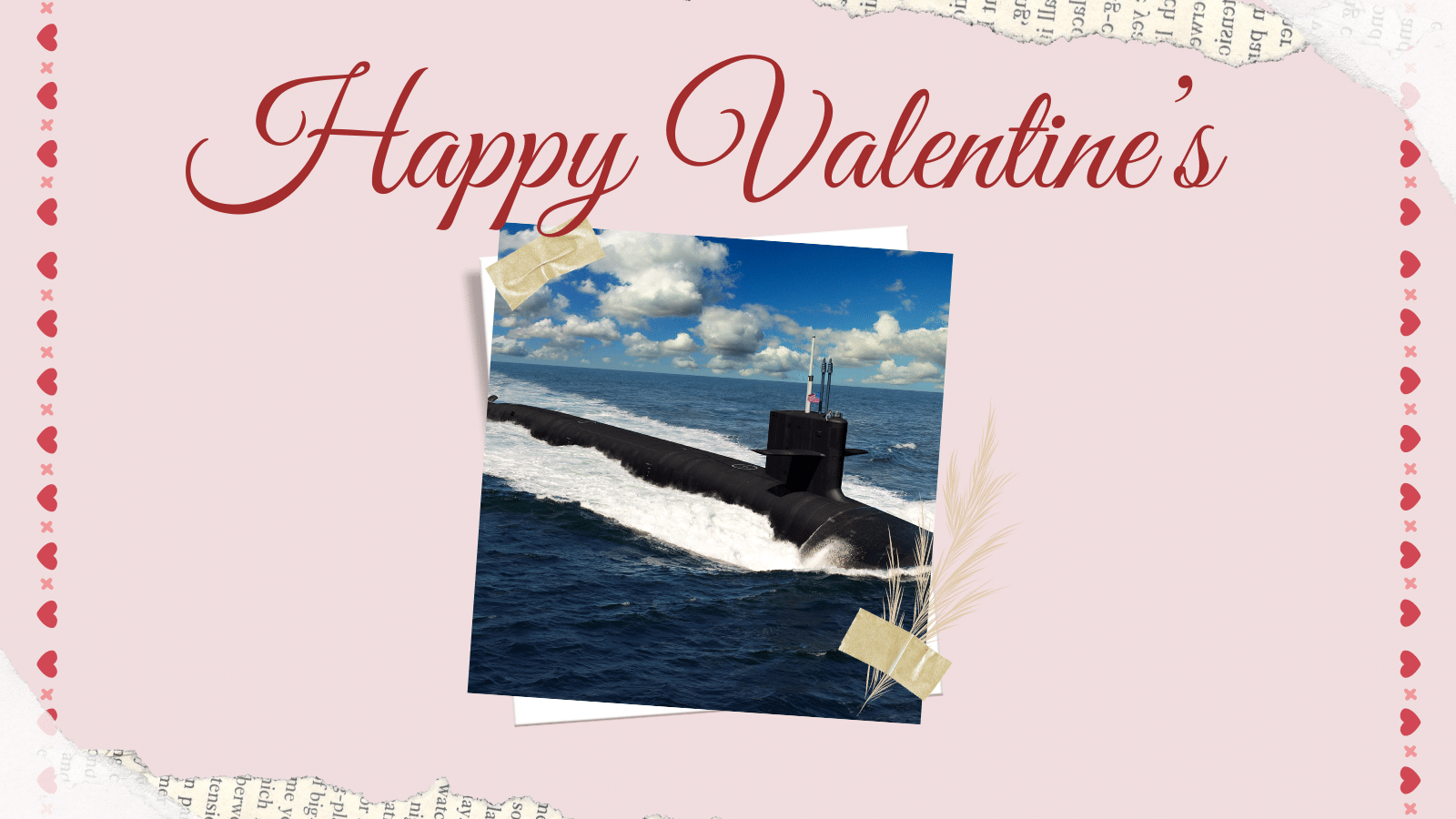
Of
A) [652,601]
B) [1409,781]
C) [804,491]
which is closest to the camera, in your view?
[1409,781]

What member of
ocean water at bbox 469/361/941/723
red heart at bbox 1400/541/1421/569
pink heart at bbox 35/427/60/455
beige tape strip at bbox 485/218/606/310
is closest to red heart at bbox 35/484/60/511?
pink heart at bbox 35/427/60/455

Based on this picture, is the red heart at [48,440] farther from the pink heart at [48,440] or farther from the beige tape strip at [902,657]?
the beige tape strip at [902,657]

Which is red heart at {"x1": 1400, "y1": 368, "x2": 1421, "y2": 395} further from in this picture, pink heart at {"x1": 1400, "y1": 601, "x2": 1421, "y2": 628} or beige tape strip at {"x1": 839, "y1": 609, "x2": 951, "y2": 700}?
beige tape strip at {"x1": 839, "y1": 609, "x2": 951, "y2": 700}

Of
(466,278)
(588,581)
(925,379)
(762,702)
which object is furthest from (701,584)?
(466,278)

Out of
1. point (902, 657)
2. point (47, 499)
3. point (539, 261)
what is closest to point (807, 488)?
point (902, 657)

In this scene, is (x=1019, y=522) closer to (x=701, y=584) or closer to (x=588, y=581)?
(x=701, y=584)

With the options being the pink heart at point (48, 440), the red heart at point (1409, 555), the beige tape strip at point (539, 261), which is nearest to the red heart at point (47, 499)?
the pink heart at point (48, 440)

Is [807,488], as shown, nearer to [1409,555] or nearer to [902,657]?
[902,657]
